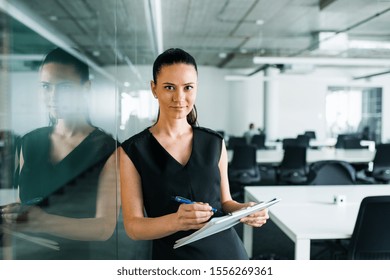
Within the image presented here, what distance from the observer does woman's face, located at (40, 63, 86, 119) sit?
0.89 m

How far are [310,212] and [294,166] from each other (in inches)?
112

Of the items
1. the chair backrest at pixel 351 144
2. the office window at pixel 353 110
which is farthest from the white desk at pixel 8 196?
the office window at pixel 353 110

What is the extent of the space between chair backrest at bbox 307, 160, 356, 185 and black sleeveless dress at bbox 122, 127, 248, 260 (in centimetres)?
207

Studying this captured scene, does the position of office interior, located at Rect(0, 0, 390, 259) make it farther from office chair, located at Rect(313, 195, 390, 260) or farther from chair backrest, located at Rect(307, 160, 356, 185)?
office chair, located at Rect(313, 195, 390, 260)

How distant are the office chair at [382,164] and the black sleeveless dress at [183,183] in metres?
4.20

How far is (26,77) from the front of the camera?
2.70 feet

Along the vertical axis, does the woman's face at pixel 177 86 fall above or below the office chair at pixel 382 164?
above

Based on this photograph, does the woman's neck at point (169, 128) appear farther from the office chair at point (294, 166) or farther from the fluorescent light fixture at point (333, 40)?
the fluorescent light fixture at point (333, 40)

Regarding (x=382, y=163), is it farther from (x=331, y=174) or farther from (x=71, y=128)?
(x=71, y=128)

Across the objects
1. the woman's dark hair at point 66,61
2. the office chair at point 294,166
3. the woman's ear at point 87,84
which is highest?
the woman's dark hair at point 66,61

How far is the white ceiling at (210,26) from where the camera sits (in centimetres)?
105

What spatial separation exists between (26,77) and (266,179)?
6.64m

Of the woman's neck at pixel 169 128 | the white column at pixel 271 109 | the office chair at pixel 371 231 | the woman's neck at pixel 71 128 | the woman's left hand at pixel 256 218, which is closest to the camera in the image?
the woman's neck at pixel 71 128
